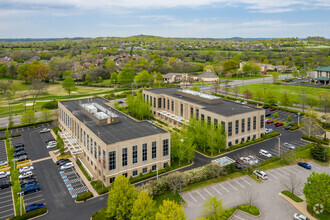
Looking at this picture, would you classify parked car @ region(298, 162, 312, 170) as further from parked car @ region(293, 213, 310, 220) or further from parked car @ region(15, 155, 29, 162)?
parked car @ region(15, 155, 29, 162)

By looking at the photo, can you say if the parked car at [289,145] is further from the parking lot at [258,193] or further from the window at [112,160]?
the window at [112,160]

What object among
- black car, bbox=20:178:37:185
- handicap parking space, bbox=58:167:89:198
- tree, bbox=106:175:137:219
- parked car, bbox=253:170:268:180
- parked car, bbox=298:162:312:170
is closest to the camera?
tree, bbox=106:175:137:219

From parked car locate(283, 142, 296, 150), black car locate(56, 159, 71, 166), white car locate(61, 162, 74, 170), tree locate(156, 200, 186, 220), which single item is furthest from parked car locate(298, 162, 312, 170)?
black car locate(56, 159, 71, 166)

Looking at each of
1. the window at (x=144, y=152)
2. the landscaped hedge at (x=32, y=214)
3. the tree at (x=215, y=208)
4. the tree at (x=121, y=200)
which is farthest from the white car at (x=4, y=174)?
the tree at (x=215, y=208)

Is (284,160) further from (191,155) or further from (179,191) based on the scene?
(179,191)

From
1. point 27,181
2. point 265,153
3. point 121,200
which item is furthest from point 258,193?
point 27,181
